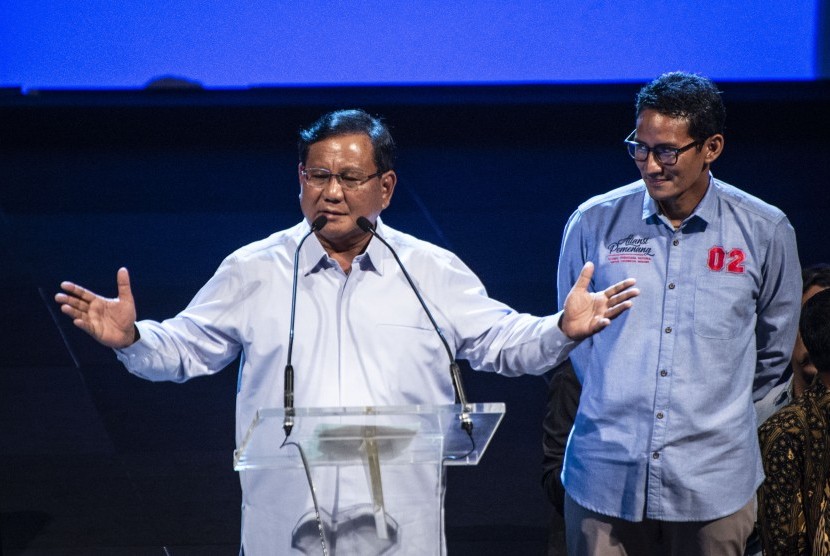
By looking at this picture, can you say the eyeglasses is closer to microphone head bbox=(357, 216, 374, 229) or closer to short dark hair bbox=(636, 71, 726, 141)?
microphone head bbox=(357, 216, 374, 229)

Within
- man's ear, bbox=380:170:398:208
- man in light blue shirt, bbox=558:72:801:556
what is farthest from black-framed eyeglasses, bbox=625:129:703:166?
man's ear, bbox=380:170:398:208

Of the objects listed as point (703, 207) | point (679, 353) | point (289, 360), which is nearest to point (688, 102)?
point (703, 207)

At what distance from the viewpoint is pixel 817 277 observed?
3.51 m

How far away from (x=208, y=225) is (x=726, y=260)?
451cm

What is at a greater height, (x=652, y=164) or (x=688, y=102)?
(x=688, y=102)

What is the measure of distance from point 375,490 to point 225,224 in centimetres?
474

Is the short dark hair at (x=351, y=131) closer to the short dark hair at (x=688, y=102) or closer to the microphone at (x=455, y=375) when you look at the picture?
the microphone at (x=455, y=375)

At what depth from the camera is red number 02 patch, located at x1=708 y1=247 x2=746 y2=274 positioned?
2.87 meters

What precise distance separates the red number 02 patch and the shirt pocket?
2cm

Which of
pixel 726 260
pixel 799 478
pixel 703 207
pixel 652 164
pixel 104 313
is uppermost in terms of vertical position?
pixel 652 164

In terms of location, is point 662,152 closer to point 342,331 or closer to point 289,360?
point 342,331

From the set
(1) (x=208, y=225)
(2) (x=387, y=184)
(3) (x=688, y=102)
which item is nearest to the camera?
(2) (x=387, y=184)

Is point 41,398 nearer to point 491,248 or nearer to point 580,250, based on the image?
point 491,248

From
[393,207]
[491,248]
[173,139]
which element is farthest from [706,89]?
[173,139]
